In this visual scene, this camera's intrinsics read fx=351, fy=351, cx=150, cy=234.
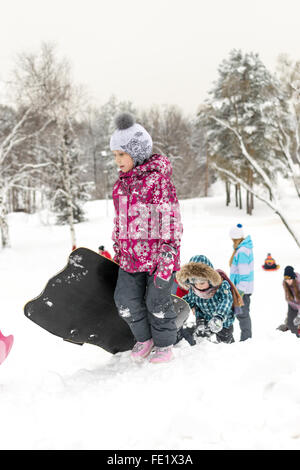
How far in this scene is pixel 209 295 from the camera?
360 cm

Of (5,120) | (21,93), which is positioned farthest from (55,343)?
(5,120)

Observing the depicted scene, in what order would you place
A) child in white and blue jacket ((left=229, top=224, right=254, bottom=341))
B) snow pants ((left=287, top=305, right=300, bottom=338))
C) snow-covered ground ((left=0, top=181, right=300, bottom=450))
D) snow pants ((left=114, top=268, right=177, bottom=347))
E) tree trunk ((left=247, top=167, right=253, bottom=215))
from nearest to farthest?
snow-covered ground ((left=0, top=181, right=300, bottom=450)) → snow pants ((left=114, top=268, right=177, bottom=347)) → child in white and blue jacket ((left=229, top=224, right=254, bottom=341)) → snow pants ((left=287, top=305, right=300, bottom=338)) → tree trunk ((left=247, top=167, right=253, bottom=215))

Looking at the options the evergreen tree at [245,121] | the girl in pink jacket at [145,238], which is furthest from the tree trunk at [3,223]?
the girl in pink jacket at [145,238]

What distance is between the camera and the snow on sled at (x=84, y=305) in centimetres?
295

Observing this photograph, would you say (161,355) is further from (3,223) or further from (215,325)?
(3,223)

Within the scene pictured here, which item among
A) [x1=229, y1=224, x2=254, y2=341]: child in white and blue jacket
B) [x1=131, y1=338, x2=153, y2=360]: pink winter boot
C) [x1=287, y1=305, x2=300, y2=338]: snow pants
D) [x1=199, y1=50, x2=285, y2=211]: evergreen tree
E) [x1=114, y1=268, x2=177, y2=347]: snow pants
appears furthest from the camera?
[x1=199, y1=50, x2=285, y2=211]: evergreen tree

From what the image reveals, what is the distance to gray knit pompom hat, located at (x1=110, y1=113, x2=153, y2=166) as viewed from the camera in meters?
2.85

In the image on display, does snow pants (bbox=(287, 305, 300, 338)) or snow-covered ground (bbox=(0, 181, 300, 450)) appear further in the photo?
snow pants (bbox=(287, 305, 300, 338))

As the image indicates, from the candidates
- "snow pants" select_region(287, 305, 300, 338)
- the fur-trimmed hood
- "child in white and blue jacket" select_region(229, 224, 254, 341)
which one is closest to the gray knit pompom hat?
the fur-trimmed hood

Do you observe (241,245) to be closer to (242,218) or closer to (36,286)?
(36,286)

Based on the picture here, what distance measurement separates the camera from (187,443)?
176cm

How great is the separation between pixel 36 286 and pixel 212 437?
12685mm

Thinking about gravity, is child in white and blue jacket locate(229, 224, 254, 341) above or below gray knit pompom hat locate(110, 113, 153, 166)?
below

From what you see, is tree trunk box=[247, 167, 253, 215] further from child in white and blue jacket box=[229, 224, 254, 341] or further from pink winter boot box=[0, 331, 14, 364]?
pink winter boot box=[0, 331, 14, 364]
